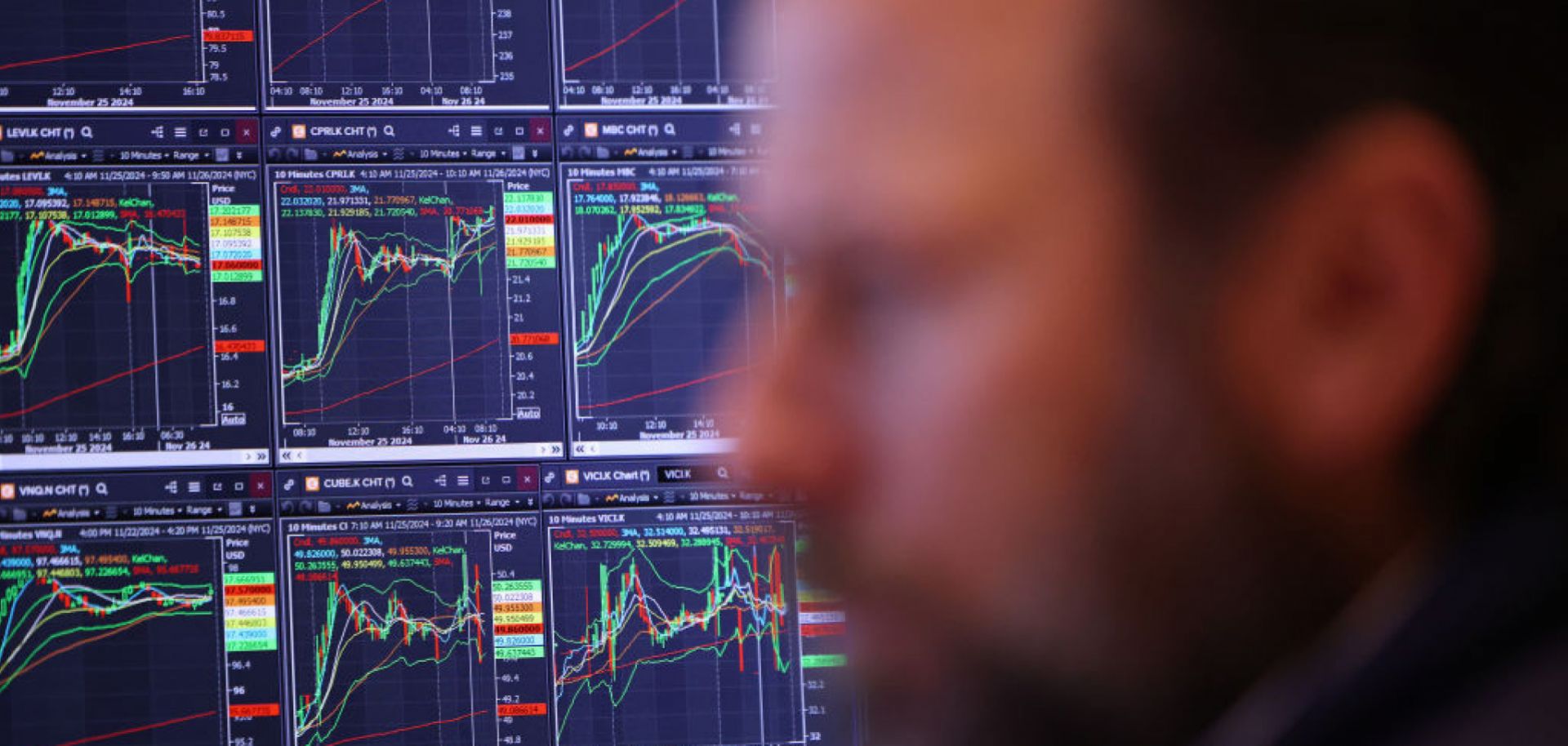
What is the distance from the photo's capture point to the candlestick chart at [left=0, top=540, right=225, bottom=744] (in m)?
1.60

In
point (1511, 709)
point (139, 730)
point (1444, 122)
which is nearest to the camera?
point (1511, 709)

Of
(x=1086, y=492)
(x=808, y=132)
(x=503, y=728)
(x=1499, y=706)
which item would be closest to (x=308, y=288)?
(x=503, y=728)

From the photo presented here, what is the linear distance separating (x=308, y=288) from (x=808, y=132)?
1204 mm

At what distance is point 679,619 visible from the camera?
167cm

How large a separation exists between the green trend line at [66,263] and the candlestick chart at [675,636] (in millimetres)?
567

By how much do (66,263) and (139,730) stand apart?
549 millimetres

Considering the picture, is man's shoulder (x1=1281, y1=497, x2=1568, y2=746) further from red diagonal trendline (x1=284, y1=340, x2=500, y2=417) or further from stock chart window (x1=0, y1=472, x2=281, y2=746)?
stock chart window (x1=0, y1=472, x2=281, y2=746)

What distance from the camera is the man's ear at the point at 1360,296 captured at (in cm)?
49

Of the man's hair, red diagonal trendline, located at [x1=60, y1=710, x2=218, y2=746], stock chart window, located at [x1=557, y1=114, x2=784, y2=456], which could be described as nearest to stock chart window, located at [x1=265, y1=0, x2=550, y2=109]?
stock chart window, located at [x1=557, y1=114, x2=784, y2=456]

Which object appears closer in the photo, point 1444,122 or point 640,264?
point 1444,122

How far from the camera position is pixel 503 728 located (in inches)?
65.0

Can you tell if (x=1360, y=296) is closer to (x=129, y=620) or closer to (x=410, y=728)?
(x=410, y=728)

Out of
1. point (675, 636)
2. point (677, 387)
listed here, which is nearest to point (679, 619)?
point (675, 636)

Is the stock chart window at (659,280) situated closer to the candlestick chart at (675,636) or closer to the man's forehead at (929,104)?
the candlestick chart at (675,636)
